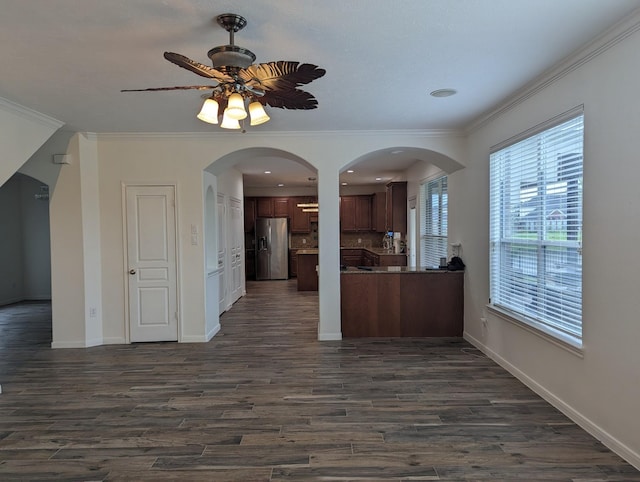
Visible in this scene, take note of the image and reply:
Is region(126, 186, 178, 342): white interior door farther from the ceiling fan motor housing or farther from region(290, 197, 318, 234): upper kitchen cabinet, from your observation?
region(290, 197, 318, 234): upper kitchen cabinet

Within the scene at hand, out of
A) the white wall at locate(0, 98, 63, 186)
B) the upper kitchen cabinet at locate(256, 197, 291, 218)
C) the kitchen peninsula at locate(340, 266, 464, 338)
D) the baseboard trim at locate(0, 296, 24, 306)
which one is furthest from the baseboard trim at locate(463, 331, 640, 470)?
the baseboard trim at locate(0, 296, 24, 306)

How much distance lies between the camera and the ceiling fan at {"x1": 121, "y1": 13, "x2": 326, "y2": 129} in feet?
6.86

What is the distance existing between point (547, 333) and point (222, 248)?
521cm

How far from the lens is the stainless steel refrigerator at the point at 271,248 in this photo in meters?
10.8

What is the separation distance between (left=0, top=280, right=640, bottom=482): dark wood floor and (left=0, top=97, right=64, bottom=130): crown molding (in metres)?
2.57

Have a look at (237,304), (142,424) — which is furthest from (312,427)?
(237,304)

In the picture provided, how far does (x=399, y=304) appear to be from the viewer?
5.12 metres

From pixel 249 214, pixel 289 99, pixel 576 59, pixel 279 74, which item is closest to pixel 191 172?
pixel 289 99

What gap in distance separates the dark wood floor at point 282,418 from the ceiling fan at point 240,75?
84.2 inches

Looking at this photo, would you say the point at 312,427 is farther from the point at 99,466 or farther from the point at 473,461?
the point at 99,466

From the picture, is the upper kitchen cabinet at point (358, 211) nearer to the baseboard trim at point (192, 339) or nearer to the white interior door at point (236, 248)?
the white interior door at point (236, 248)

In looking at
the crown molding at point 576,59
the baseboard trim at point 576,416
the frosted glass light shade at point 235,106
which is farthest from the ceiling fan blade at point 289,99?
the baseboard trim at point 576,416

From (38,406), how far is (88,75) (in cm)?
270

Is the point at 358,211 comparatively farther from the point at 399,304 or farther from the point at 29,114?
the point at 29,114
